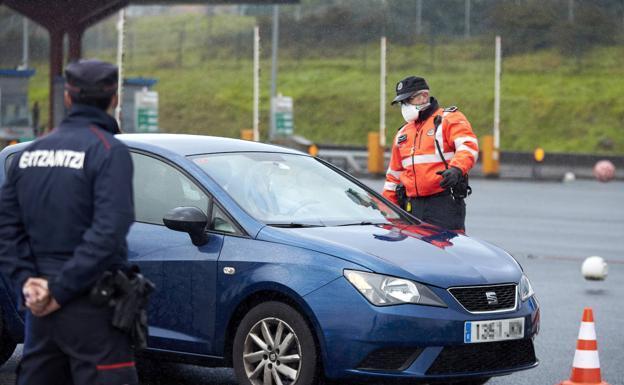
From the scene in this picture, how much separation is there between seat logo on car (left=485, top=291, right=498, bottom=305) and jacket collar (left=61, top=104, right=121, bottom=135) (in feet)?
8.96

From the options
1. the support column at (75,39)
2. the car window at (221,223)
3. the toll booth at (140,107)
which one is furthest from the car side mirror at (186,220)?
the support column at (75,39)

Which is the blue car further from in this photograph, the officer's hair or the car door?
the officer's hair

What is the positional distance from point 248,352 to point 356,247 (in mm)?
752

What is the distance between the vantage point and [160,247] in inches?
286

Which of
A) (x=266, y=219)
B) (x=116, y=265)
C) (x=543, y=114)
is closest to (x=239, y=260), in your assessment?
(x=266, y=219)

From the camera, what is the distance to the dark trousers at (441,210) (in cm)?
930

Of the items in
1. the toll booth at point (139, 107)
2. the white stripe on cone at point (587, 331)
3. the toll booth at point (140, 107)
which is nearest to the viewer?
the white stripe on cone at point (587, 331)

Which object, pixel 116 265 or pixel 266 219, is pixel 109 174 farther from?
pixel 266 219

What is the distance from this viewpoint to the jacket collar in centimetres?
475

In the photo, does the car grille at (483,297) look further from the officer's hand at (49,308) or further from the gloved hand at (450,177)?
the officer's hand at (49,308)

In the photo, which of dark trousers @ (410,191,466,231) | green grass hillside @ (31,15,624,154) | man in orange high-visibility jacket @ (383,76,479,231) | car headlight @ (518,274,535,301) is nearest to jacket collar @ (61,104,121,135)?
car headlight @ (518,274,535,301)

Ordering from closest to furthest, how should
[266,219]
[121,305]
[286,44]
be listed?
[121,305] → [266,219] → [286,44]

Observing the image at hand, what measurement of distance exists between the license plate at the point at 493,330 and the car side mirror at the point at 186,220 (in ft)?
4.65

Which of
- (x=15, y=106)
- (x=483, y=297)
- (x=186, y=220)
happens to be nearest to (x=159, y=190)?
(x=186, y=220)
